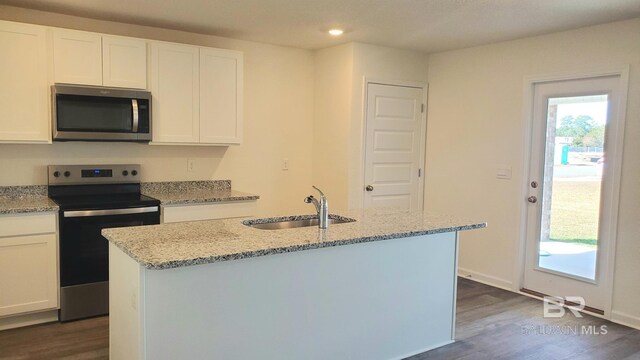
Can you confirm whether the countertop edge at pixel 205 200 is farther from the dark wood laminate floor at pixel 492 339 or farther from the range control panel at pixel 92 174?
the dark wood laminate floor at pixel 492 339

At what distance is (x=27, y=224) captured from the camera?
3314 mm

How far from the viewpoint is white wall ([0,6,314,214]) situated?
3902 mm

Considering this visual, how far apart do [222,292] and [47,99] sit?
2.27 metres

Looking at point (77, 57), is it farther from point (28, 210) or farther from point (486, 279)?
point (486, 279)

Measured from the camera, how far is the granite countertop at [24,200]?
3289mm

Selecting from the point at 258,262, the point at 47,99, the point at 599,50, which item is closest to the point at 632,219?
the point at 599,50

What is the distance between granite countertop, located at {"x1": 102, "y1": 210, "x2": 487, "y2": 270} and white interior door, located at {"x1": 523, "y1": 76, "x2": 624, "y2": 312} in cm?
149

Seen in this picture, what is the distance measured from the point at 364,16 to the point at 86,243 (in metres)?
2.63

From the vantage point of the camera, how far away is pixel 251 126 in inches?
192

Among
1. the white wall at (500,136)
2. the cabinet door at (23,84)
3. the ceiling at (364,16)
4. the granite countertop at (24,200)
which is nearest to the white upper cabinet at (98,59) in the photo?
the cabinet door at (23,84)

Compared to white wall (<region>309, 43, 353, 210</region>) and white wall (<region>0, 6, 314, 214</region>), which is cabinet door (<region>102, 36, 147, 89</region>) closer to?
white wall (<region>0, 6, 314, 214</region>)

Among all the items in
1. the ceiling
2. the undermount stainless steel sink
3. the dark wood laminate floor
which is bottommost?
the dark wood laminate floor

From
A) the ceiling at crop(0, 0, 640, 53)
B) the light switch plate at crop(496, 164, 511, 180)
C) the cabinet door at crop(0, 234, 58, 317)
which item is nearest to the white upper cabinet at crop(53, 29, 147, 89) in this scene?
the ceiling at crop(0, 0, 640, 53)

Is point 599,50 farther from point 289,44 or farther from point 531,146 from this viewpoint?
point 289,44
